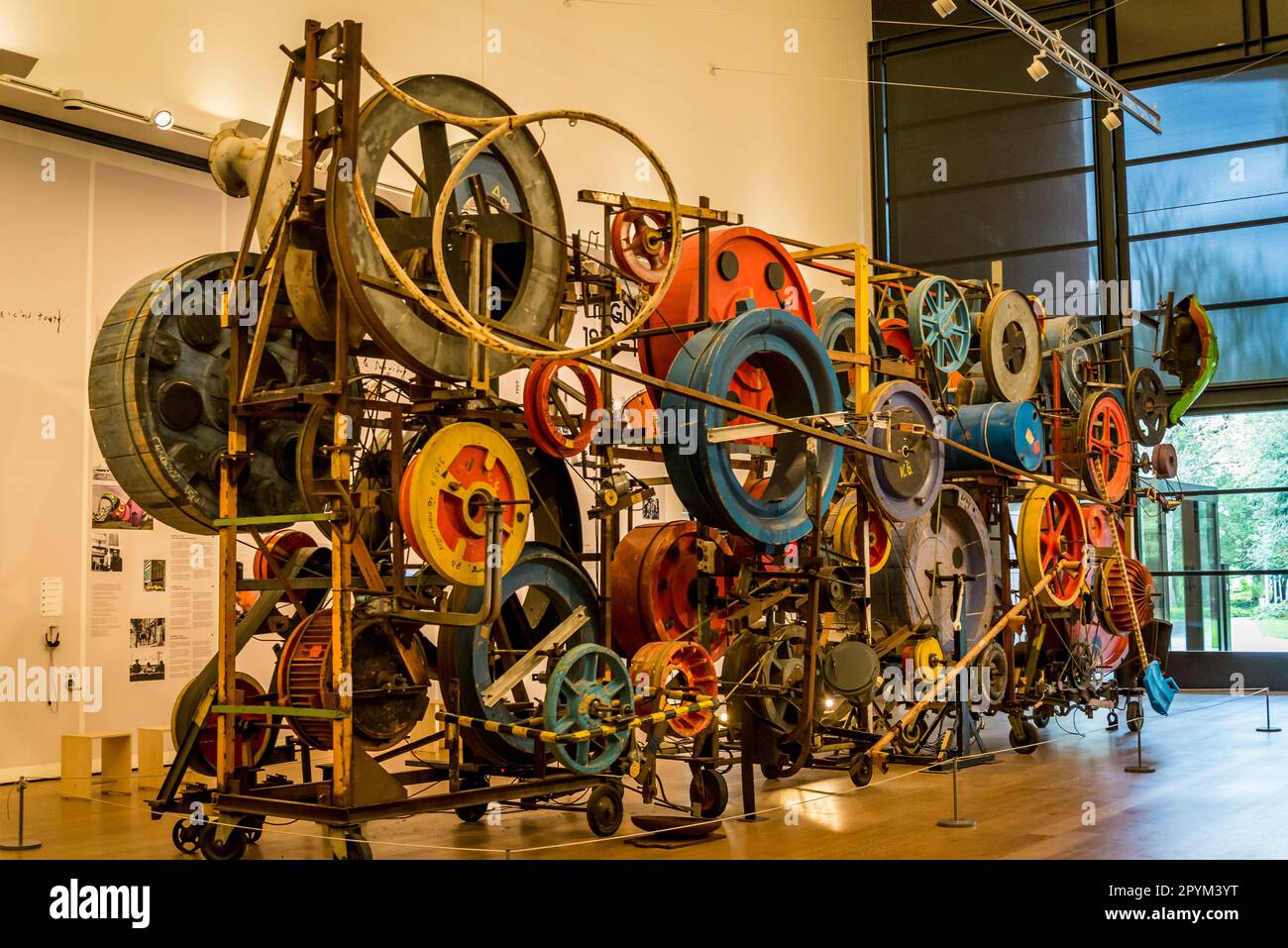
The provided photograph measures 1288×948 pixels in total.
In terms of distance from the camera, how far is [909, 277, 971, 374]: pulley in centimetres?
1031

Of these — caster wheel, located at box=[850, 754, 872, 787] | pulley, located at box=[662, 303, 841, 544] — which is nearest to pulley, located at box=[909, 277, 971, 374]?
pulley, located at box=[662, 303, 841, 544]

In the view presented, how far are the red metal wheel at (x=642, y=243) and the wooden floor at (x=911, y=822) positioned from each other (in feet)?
10.3

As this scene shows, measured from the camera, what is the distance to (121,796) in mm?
8406

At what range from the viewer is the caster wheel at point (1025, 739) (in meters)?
10.2

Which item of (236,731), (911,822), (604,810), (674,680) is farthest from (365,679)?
(911,822)

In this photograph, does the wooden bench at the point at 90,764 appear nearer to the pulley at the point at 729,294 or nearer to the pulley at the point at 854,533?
the pulley at the point at 729,294

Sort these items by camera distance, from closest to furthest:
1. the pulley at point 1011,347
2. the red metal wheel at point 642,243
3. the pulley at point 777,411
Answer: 1. the pulley at point 777,411
2. the red metal wheel at point 642,243
3. the pulley at point 1011,347

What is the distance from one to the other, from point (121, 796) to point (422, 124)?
464 cm

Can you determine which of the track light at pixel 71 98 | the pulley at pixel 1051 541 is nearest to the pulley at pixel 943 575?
the pulley at pixel 1051 541

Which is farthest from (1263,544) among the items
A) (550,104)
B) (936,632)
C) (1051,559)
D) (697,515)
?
(697,515)

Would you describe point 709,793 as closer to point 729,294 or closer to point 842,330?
point 729,294

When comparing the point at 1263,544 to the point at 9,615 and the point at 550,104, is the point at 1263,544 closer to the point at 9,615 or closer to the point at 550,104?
the point at 550,104

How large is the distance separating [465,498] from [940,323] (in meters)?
5.47

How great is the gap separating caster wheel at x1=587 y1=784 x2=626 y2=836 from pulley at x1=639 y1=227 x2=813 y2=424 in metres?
2.20
